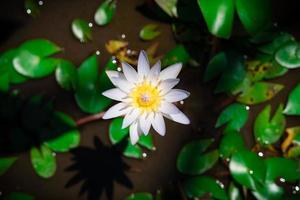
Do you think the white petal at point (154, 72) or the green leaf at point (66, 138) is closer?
the white petal at point (154, 72)

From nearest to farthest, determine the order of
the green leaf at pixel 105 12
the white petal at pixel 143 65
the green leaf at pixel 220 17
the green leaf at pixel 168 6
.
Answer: the white petal at pixel 143 65, the green leaf at pixel 220 17, the green leaf at pixel 168 6, the green leaf at pixel 105 12

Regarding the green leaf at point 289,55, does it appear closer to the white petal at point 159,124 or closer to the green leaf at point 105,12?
the white petal at point 159,124

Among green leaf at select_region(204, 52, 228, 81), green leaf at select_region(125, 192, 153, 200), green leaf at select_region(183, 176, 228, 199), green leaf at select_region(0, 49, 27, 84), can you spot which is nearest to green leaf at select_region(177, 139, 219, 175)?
green leaf at select_region(183, 176, 228, 199)

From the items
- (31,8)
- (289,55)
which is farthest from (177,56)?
(31,8)

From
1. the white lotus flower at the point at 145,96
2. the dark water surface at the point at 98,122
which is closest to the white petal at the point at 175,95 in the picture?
the white lotus flower at the point at 145,96

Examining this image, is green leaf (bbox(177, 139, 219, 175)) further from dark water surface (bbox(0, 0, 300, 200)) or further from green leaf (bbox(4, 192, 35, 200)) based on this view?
green leaf (bbox(4, 192, 35, 200))

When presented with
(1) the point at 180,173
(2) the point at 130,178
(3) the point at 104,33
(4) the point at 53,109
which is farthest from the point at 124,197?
(3) the point at 104,33

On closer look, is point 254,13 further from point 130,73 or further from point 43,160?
point 43,160
